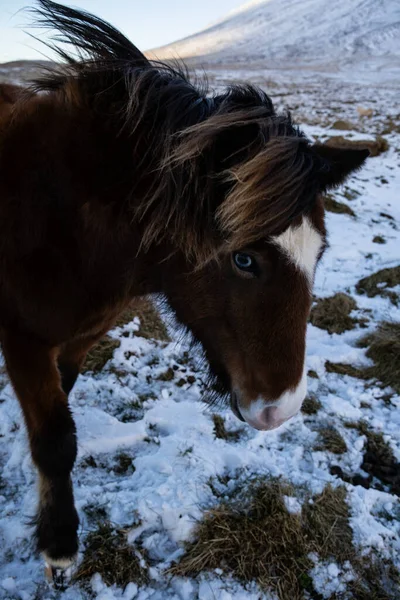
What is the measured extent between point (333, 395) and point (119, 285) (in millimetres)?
2398

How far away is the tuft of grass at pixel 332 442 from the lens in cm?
305

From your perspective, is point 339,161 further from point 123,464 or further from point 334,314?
point 334,314

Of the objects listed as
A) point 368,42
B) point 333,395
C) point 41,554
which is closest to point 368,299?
point 333,395

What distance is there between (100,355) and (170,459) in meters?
1.38

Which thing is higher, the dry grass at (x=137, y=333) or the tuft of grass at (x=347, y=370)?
the dry grass at (x=137, y=333)

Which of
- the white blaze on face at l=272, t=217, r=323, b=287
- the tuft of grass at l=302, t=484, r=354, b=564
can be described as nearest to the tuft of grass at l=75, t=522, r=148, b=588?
the tuft of grass at l=302, t=484, r=354, b=564

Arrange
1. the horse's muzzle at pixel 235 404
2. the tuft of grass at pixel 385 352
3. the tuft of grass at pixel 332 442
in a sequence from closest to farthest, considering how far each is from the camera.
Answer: the horse's muzzle at pixel 235 404 < the tuft of grass at pixel 332 442 < the tuft of grass at pixel 385 352

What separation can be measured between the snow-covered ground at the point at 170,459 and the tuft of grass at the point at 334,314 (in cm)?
12

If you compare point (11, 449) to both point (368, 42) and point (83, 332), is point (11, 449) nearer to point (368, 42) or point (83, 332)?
point (83, 332)

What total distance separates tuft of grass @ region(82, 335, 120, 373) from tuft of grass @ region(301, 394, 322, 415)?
1.75 metres

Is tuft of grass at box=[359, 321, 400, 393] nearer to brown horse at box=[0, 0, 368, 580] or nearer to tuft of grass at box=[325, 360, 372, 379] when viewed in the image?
tuft of grass at box=[325, 360, 372, 379]

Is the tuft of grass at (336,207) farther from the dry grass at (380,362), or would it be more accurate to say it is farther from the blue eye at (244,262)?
the blue eye at (244,262)

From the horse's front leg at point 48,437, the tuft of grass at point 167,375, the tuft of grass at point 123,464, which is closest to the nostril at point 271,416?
the horse's front leg at point 48,437

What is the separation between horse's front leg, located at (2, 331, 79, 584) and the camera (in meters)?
2.04
